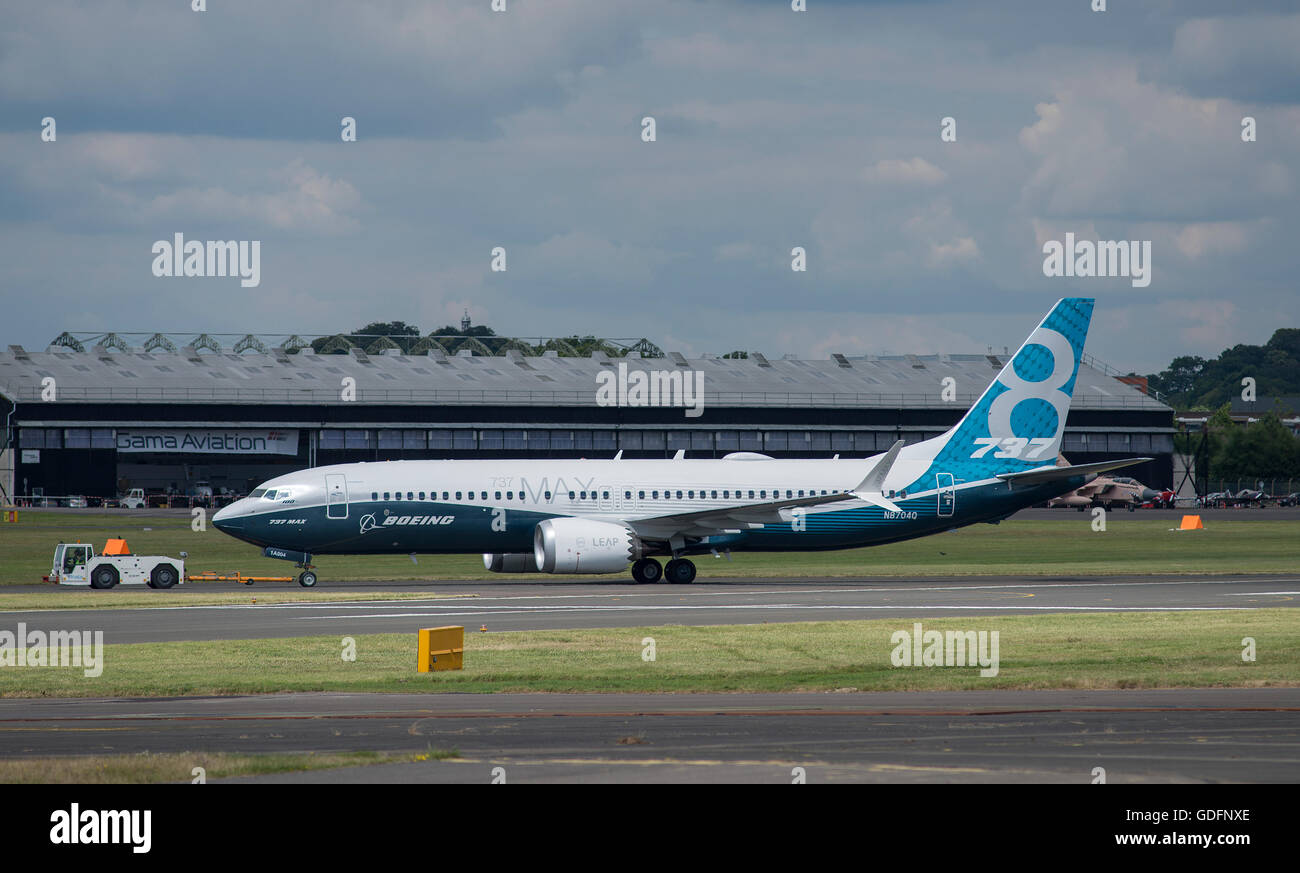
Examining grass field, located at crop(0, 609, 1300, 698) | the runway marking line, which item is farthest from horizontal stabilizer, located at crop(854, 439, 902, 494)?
the runway marking line

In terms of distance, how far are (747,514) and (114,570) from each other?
21446mm

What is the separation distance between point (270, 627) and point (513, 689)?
481 inches

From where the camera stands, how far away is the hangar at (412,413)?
403 feet

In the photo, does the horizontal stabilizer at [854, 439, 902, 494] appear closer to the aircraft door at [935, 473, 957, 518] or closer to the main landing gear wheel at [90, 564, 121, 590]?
the aircraft door at [935, 473, 957, 518]

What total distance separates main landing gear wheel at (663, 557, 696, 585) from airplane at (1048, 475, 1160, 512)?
79.1 m

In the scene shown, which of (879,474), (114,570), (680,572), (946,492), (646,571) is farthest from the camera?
(946,492)

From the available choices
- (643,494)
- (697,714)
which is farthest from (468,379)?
(697,714)

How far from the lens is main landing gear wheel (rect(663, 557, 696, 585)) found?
51.2 meters

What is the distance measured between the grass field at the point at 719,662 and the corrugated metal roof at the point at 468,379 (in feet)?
310

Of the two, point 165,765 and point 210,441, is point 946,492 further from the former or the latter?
point 210,441

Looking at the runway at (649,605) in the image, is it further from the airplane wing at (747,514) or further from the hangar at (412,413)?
the hangar at (412,413)

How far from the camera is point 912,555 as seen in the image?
6756 cm

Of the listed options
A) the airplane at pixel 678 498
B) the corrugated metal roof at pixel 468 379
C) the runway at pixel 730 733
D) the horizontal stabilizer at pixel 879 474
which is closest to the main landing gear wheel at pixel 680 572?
the airplane at pixel 678 498
